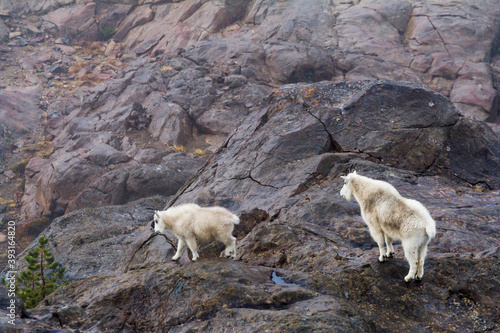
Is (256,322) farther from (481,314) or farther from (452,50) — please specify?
(452,50)

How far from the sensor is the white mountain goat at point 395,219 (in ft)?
27.7

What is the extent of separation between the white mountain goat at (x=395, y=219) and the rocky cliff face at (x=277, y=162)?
0.57 m

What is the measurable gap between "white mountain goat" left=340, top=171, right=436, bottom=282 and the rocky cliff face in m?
0.57

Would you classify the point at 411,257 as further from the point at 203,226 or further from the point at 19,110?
the point at 19,110

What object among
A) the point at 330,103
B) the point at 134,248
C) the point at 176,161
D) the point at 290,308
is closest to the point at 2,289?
the point at 134,248

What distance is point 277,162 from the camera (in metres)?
17.3

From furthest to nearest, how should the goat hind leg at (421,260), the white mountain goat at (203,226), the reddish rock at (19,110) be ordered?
the reddish rock at (19,110)
the white mountain goat at (203,226)
the goat hind leg at (421,260)

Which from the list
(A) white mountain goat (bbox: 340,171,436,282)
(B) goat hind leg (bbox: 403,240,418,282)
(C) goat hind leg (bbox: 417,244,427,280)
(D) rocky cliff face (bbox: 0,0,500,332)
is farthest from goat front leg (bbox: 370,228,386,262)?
(C) goat hind leg (bbox: 417,244,427,280)

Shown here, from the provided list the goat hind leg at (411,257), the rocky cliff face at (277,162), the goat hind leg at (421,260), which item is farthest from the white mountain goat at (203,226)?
the goat hind leg at (421,260)

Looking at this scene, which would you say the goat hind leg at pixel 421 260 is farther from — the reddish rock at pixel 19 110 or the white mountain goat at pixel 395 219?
the reddish rock at pixel 19 110

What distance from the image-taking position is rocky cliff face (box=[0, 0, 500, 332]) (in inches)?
332

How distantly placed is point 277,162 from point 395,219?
875 centimetres

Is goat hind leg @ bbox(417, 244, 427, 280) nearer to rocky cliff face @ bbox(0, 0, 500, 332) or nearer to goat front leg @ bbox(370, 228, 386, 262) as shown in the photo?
rocky cliff face @ bbox(0, 0, 500, 332)

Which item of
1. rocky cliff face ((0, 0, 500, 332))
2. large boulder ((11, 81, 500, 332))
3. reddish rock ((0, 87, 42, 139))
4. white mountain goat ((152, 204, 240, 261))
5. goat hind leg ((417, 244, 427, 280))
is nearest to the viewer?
large boulder ((11, 81, 500, 332))
